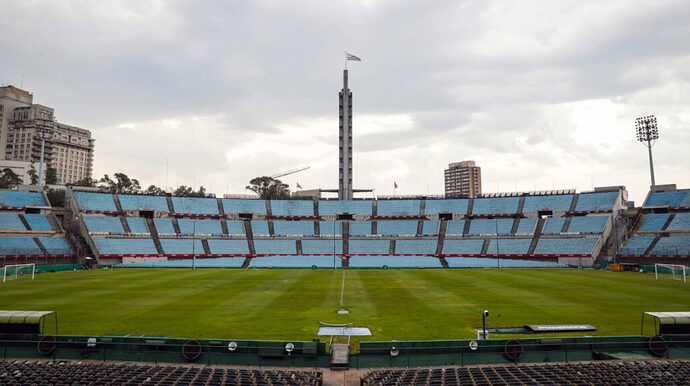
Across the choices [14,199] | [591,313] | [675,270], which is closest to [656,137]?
[675,270]

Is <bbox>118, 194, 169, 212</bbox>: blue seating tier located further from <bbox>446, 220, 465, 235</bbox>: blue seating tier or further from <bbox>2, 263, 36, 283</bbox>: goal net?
<bbox>446, 220, 465, 235</bbox>: blue seating tier

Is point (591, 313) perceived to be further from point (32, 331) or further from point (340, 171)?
point (340, 171)

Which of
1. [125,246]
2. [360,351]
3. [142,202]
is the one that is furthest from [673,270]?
[142,202]

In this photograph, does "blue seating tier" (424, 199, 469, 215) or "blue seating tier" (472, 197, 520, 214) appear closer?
"blue seating tier" (472, 197, 520, 214)

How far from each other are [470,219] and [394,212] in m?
17.8

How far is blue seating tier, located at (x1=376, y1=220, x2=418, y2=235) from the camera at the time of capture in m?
93.5

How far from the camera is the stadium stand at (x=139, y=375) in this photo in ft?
47.6

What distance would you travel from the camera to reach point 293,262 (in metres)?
77.5

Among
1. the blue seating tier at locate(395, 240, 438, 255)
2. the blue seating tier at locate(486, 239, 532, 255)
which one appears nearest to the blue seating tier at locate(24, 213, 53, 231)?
the blue seating tier at locate(395, 240, 438, 255)

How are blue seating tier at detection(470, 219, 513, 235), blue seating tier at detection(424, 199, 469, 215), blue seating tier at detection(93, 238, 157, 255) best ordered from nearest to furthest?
blue seating tier at detection(93, 238, 157, 255)
blue seating tier at detection(470, 219, 513, 235)
blue seating tier at detection(424, 199, 469, 215)

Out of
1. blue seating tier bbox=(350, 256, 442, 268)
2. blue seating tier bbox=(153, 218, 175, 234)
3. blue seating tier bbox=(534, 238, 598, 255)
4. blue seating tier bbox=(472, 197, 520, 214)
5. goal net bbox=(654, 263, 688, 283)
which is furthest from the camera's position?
blue seating tier bbox=(472, 197, 520, 214)

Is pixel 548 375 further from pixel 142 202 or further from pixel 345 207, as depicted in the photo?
pixel 142 202

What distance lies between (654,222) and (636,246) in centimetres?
810

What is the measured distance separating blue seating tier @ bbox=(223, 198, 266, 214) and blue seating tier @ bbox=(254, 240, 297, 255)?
11.3m
